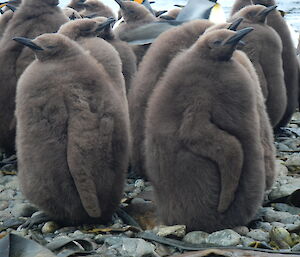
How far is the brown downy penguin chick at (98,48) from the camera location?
3.29 meters

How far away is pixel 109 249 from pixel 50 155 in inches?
20.8

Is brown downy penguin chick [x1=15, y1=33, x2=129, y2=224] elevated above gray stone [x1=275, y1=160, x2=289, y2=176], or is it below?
above

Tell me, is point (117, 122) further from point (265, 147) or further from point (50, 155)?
point (265, 147)

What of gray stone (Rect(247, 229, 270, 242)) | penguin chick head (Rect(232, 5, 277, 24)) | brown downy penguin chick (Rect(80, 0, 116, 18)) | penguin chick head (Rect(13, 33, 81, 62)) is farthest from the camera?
brown downy penguin chick (Rect(80, 0, 116, 18))

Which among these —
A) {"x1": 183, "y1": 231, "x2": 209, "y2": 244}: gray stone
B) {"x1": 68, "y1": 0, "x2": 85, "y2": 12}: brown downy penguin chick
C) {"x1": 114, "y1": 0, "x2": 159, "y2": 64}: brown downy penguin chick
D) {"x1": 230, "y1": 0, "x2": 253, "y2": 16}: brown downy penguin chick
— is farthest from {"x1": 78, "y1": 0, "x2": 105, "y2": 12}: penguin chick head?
{"x1": 183, "y1": 231, "x2": 209, "y2": 244}: gray stone

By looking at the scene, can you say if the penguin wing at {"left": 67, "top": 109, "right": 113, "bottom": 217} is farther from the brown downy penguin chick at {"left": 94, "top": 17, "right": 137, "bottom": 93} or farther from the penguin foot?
the brown downy penguin chick at {"left": 94, "top": 17, "right": 137, "bottom": 93}

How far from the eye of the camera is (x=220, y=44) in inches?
112

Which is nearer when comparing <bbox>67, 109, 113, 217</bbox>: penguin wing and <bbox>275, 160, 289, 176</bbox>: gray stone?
<bbox>67, 109, 113, 217</bbox>: penguin wing

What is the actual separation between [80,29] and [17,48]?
32.9 inches

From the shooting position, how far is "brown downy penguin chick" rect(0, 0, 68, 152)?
4219mm

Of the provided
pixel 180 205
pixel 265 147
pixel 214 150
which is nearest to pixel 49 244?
pixel 180 205

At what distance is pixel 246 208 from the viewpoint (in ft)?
9.45

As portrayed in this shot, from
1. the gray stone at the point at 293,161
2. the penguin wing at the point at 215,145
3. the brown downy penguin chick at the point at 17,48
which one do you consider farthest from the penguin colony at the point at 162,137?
the brown downy penguin chick at the point at 17,48

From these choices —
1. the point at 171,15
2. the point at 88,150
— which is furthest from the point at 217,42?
the point at 171,15
